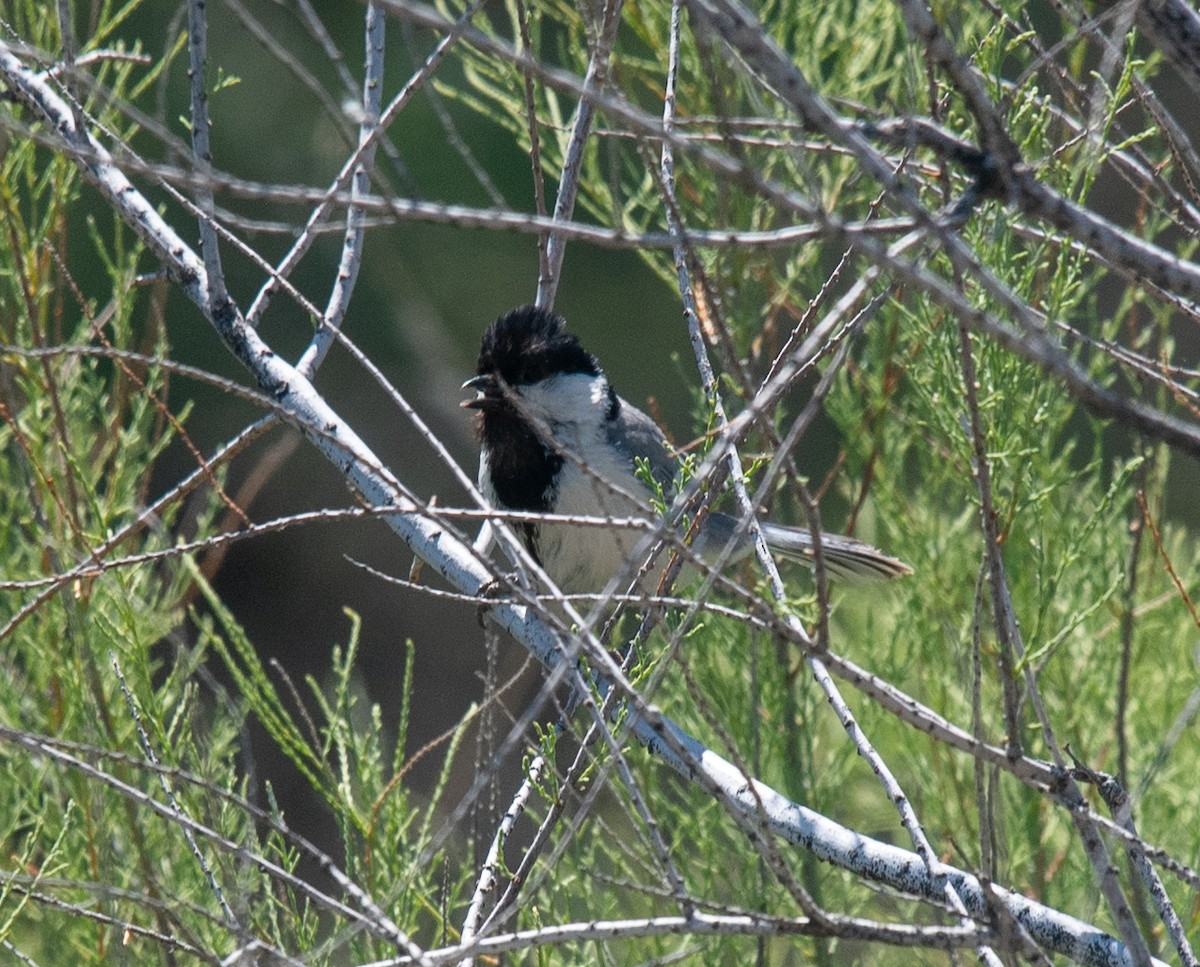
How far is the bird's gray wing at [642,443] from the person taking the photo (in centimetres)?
323

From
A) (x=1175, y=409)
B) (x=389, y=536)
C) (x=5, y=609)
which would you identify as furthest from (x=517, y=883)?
(x=389, y=536)

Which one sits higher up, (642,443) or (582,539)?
(642,443)

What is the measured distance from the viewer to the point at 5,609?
8.96 ft

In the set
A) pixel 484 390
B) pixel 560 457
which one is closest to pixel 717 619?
pixel 560 457

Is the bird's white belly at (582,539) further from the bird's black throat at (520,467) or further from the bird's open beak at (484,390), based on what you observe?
the bird's open beak at (484,390)

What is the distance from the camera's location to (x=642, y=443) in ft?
10.7

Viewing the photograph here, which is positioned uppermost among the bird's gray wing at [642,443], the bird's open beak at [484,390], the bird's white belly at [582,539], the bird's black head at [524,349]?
the bird's black head at [524,349]

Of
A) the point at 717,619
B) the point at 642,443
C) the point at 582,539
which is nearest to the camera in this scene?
the point at 717,619

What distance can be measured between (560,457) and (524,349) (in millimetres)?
277

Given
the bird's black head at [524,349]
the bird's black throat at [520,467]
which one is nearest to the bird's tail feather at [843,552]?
the bird's black throat at [520,467]

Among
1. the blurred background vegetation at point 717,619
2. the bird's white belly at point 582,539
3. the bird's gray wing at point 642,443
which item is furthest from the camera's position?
the bird's gray wing at point 642,443

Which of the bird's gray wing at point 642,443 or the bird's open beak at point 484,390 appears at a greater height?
the bird's open beak at point 484,390

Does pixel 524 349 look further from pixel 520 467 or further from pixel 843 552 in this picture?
pixel 843 552

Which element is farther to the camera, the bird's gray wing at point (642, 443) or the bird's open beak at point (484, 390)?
the bird's gray wing at point (642, 443)
